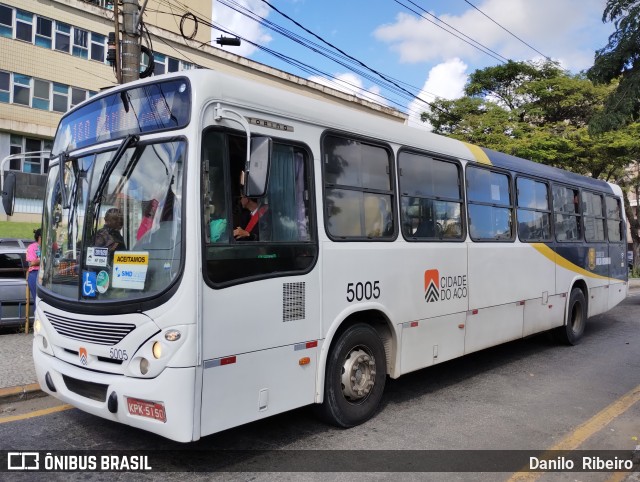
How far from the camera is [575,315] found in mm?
9891

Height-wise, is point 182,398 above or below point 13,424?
above

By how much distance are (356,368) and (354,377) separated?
85 mm

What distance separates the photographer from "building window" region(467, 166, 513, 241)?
7.09m

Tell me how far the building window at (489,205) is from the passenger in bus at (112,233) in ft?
14.5

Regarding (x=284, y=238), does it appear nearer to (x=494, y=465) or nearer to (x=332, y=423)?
(x=332, y=423)

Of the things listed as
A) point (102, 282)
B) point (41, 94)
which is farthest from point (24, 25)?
point (102, 282)

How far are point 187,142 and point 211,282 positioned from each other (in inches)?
40.3

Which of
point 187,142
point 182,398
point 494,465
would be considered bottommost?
point 494,465

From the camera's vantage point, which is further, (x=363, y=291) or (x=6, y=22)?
(x=6, y=22)

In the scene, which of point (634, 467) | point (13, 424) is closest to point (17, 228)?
point (13, 424)

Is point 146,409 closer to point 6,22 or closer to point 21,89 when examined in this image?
point 21,89

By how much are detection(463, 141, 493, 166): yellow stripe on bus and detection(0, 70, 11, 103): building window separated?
24197 mm

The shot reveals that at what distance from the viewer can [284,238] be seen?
14.9 ft

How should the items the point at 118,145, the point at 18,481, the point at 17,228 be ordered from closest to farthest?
the point at 18,481 → the point at 118,145 → the point at 17,228
